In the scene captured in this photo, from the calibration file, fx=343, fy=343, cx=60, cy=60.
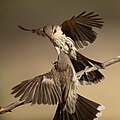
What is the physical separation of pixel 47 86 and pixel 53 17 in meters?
0.49

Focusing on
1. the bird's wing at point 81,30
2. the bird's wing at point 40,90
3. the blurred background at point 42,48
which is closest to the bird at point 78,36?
the bird's wing at point 81,30

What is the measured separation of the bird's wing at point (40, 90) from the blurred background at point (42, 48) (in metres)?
0.37

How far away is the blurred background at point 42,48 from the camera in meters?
1.30

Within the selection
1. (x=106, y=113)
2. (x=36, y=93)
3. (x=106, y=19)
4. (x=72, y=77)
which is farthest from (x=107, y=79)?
(x=36, y=93)

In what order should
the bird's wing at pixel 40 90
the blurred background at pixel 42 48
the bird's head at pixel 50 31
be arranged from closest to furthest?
the bird's wing at pixel 40 90, the bird's head at pixel 50 31, the blurred background at pixel 42 48

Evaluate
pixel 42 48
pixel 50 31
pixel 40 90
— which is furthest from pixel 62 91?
pixel 42 48

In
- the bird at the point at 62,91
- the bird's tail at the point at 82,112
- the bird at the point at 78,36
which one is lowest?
the bird's tail at the point at 82,112

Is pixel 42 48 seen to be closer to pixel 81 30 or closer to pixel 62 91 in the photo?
pixel 81 30

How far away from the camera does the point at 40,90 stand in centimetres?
92

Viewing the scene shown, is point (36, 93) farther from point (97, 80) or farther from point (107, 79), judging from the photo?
point (107, 79)

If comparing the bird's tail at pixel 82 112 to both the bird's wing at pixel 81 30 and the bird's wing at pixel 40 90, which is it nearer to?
the bird's wing at pixel 40 90

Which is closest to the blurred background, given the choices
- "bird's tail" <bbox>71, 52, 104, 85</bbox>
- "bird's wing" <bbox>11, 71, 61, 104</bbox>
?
"bird's tail" <bbox>71, 52, 104, 85</bbox>

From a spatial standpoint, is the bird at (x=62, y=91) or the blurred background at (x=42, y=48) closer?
the bird at (x=62, y=91)

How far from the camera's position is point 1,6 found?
1424 mm
